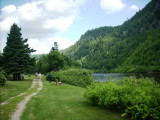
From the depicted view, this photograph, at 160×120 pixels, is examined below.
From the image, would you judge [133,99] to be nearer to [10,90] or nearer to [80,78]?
[10,90]

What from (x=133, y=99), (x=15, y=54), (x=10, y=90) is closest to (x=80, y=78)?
(x=10, y=90)

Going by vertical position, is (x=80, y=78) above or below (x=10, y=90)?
above

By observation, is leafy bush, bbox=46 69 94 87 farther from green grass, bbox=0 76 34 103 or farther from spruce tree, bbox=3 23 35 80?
spruce tree, bbox=3 23 35 80

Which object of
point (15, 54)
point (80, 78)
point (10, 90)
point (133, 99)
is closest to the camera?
point (133, 99)

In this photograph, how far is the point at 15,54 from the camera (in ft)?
103

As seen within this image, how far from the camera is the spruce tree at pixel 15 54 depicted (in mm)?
30609

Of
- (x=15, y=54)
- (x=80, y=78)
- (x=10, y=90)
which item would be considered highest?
(x=15, y=54)

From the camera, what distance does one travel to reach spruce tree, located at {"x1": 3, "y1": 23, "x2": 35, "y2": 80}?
1205 inches

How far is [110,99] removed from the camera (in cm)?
873

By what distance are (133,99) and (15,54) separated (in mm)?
29436

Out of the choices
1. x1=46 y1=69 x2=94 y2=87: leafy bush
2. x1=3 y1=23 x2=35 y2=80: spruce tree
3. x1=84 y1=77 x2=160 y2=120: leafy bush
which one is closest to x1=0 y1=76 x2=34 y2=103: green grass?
x1=84 y1=77 x2=160 y2=120: leafy bush

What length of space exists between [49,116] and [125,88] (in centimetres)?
469

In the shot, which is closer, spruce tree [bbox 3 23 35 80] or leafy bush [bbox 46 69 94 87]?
leafy bush [bbox 46 69 94 87]

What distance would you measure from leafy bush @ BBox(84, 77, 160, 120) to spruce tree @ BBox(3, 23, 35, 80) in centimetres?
2482
